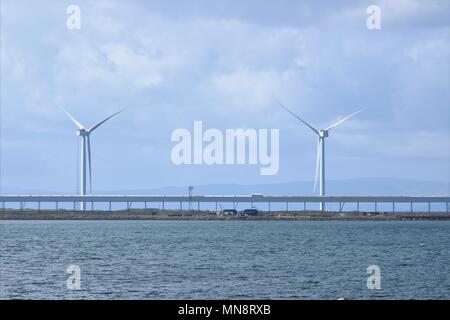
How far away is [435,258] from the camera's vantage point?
329 feet

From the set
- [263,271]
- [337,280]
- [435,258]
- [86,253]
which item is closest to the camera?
[337,280]

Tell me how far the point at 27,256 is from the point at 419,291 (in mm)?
52104

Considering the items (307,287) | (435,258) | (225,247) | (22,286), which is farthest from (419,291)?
(225,247)
